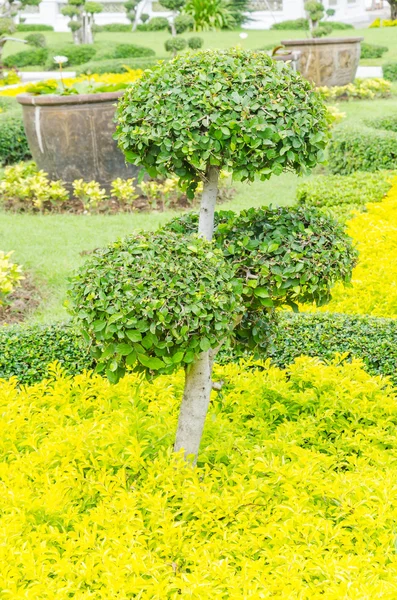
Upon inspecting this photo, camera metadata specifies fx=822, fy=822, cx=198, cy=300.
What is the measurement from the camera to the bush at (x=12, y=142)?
11484 millimetres

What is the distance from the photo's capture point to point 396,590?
8.48 feet

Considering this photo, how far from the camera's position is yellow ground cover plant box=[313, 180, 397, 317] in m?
5.52

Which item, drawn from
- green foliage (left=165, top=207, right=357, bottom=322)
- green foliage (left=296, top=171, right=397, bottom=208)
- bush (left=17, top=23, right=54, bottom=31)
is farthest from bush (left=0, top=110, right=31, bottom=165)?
bush (left=17, top=23, right=54, bottom=31)

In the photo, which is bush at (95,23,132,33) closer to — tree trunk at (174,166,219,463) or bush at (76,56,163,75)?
bush at (76,56,163,75)

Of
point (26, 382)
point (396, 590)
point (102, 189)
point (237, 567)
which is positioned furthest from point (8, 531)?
point (102, 189)

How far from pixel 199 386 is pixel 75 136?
5.90m

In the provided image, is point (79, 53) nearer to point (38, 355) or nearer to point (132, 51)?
point (132, 51)

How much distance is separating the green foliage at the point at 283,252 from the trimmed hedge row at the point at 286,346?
1.17 metres

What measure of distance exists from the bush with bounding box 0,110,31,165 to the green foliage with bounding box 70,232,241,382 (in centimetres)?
899

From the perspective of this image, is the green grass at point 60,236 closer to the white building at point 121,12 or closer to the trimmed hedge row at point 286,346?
the trimmed hedge row at point 286,346

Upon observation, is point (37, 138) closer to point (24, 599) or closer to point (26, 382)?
point (26, 382)

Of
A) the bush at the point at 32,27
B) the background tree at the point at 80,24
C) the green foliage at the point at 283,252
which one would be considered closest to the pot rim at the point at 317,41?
the green foliage at the point at 283,252

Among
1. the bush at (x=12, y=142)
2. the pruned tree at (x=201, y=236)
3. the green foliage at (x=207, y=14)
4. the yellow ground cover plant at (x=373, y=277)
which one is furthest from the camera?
the green foliage at (x=207, y=14)

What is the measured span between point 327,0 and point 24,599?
42.2 m
